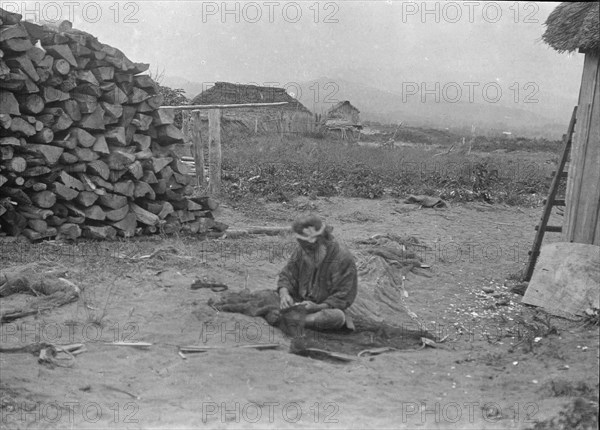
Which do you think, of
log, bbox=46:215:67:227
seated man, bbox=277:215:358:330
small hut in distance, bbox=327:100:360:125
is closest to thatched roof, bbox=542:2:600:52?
seated man, bbox=277:215:358:330

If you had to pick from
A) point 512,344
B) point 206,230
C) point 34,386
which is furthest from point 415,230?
point 34,386

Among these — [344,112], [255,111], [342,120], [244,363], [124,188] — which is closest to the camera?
[244,363]

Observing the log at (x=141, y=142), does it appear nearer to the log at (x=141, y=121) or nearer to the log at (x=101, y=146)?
the log at (x=141, y=121)

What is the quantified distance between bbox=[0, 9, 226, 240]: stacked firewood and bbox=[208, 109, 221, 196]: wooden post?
344 centimetres

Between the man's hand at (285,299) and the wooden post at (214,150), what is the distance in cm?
763

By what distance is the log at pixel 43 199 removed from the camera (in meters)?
8.74

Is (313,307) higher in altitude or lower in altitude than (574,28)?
lower

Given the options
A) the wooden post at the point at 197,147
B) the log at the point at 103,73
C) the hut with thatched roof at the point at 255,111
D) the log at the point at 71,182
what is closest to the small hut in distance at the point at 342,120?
the hut with thatched roof at the point at 255,111

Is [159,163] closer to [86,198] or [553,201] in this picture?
[86,198]

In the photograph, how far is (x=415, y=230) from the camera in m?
11.7

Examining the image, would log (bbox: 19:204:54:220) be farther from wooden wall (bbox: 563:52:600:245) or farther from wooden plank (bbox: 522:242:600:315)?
wooden wall (bbox: 563:52:600:245)

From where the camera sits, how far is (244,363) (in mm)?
5363

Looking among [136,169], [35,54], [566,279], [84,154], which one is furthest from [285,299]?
[35,54]

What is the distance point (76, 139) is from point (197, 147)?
4.65 meters
